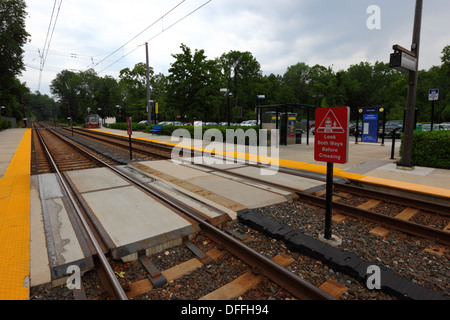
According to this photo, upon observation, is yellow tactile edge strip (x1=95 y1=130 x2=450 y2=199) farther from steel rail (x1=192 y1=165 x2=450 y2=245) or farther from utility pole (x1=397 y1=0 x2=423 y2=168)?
steel rail (x1=192 y1=165 x2=450 y2=245)

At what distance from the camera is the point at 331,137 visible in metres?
3.83

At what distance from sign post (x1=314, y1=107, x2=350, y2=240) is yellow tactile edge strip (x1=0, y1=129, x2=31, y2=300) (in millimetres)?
4170

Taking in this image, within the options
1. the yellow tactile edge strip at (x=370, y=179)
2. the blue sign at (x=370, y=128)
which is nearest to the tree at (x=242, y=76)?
the blue sign at (x=370, y=128)

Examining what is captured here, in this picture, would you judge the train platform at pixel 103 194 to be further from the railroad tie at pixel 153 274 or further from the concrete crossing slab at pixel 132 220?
the railroad tie at pixel 153 274

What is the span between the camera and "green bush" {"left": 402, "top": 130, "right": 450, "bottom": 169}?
8.66 meters

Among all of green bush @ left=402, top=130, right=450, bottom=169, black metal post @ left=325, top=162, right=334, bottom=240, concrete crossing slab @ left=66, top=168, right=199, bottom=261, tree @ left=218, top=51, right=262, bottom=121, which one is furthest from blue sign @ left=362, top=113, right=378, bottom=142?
tree @ left=218, top=51, right=262, bottom=121

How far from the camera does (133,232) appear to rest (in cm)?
412

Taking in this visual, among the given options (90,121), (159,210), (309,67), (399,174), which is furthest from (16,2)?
(309,67)

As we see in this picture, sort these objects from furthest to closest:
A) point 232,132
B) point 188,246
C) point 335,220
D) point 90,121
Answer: point 90,121, point 232,132, point 335,220, point 188,246

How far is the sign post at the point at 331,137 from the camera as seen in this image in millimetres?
3658

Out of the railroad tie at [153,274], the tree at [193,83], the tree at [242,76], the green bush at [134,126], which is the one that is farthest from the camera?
the tree at [242,76]

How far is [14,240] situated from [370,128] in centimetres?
1689
